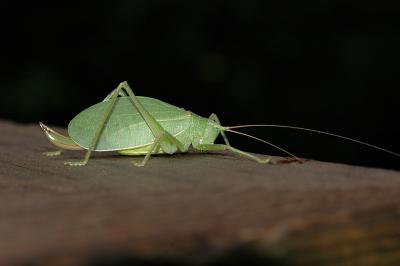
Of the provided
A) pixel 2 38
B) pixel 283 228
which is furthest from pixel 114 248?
pixel 2 38

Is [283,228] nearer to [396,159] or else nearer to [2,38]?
[396,159]

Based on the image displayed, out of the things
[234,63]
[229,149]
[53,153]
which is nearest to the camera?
[229,149]

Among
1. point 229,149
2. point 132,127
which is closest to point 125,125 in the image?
point 132,127

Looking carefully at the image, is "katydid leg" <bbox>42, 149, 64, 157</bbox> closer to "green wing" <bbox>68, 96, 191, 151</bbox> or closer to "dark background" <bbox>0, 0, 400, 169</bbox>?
"green wing" <bbox>68, 96, 191, 151</bbox>

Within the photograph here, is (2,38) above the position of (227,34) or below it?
below

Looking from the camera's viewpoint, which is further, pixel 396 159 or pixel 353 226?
pixel 396 159

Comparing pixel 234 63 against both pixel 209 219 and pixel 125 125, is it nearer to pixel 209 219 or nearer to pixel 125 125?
pixel 125 125
